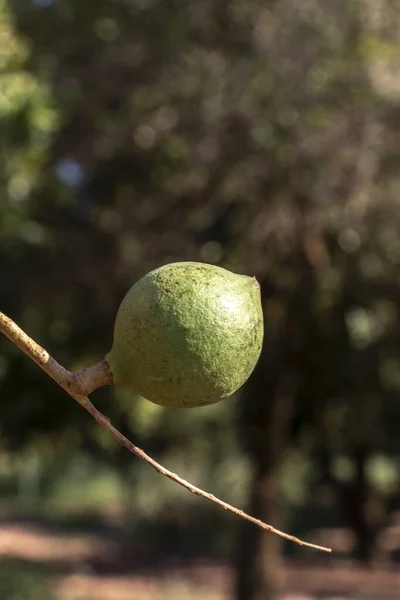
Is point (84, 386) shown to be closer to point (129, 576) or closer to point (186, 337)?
point (186, 337)

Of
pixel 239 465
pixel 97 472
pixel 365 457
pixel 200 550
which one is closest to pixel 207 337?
pixel 365 457

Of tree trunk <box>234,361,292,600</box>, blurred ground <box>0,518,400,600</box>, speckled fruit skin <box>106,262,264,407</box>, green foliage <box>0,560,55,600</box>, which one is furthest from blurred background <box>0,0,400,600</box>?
speckled fruit skin <box>106,262,264,407</box>

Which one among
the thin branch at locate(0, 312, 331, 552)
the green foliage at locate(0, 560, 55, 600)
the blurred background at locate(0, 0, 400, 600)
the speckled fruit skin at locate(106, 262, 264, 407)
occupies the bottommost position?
the thin branch at locate(0, 312, 331, 552)

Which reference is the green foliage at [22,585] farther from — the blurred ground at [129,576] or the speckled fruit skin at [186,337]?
the speckled fruit skin at [186,337]

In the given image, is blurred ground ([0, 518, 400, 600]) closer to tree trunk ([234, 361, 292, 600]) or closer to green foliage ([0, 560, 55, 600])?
green foliage ([0, 560, 55, 600])

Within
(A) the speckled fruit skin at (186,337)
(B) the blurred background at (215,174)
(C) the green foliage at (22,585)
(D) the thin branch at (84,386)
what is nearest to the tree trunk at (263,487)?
(B) the blurred background at (215,174)

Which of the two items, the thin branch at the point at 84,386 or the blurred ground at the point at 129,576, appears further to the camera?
the blurred ground at the point at 129,576
